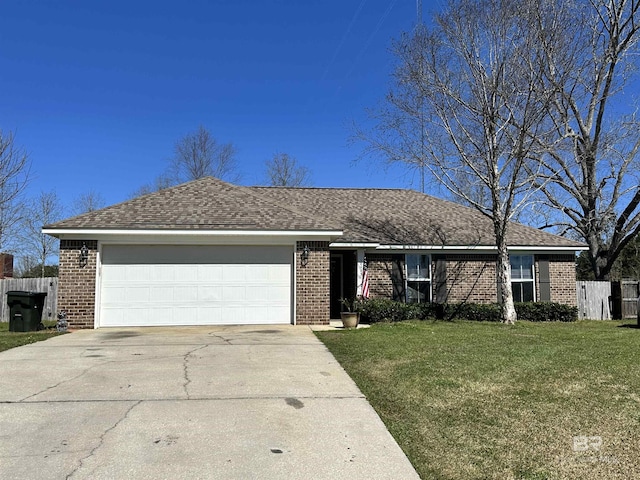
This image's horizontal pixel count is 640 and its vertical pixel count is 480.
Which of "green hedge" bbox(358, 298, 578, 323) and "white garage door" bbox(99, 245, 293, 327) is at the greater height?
"white garage door" bbox(99, 245, 293, 327)

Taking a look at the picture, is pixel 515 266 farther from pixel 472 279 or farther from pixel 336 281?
pixel 336 281

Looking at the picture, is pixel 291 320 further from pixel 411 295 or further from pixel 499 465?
pixel 499 465

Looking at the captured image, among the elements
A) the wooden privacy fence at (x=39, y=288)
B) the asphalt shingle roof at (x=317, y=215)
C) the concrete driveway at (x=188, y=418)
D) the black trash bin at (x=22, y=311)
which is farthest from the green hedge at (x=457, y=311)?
the wooden privacy fence at (x=39, y=288)

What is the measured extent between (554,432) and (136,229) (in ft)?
37.0

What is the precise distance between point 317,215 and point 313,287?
4809 millimetres

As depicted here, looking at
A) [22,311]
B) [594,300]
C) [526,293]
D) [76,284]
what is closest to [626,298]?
[594,300]

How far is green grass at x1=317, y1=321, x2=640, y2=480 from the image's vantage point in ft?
13.6

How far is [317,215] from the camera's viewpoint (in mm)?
18078

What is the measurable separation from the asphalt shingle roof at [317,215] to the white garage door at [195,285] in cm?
77

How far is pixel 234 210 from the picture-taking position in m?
14.7

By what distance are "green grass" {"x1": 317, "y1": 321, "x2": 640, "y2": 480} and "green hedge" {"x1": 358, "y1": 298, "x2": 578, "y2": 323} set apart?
434cm

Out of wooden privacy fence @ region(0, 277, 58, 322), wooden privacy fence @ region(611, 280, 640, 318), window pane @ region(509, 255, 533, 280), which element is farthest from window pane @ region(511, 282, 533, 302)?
wooden privacy fence @ region(0, 277, 58, 322)

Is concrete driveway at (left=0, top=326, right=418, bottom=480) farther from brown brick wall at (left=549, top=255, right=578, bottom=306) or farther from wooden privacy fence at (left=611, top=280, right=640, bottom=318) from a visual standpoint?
wooden privacy fence at (left=611, top=280, right=640, bottom=318)

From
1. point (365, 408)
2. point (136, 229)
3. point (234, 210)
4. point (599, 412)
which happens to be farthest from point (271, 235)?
point (599, 412)
